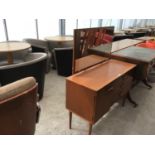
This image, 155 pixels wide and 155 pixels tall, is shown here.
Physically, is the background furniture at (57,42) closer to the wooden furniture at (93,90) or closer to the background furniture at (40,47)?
the background furniture at (40,47)

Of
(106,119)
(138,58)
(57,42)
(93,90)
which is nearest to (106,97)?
(93,90)

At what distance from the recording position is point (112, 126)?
6.86ft

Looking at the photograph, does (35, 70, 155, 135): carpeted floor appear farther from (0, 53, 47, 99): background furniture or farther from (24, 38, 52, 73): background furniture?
(24, 38, 52, 73): background furniture

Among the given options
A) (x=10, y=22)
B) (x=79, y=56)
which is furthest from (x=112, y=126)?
(x=10, y=22)

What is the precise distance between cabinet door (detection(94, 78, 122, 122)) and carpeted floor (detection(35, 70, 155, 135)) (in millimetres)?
409

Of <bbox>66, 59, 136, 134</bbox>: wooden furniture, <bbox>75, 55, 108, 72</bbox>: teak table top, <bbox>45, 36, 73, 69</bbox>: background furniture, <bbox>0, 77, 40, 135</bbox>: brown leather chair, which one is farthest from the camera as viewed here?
<bbox>45, 36, 73, 69</bbox>: background furniture

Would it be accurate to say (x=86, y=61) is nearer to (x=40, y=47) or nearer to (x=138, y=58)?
(x=138, y=58)

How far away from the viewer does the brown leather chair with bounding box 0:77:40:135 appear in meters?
0.86

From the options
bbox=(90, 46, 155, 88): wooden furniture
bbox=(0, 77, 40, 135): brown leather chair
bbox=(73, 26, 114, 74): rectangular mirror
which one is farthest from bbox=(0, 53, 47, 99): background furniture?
bbox=(0, 77, 40, 135): brown leather chair

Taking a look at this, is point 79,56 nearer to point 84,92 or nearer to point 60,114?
point 84,92

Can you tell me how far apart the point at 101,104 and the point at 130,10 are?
97 cm

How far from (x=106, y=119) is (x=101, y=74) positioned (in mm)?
764

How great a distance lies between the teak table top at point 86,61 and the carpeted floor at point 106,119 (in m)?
0.80

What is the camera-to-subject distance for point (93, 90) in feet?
4.95
